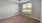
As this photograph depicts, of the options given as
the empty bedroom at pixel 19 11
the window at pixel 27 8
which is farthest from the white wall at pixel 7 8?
the window at pixel 27 8

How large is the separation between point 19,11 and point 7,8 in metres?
0.45

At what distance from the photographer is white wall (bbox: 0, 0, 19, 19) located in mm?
1897

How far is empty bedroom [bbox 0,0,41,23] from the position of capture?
1811mm

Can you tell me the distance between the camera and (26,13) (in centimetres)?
178

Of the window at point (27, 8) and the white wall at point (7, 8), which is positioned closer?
the window at point (27, 8)

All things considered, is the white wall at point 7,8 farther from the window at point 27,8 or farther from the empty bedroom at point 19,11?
the window at point 27,8

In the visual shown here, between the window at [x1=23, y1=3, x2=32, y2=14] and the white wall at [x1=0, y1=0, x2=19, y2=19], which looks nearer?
the window at [x1=23, y1=3, x2=32, y2=14]

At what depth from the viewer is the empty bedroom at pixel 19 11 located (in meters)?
1.81

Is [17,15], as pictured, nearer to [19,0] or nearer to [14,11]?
[14,11]

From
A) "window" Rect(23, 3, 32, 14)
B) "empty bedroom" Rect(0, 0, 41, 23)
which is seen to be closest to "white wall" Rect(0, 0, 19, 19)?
"empty bedroom" Rect(0, 0, 41, 23)

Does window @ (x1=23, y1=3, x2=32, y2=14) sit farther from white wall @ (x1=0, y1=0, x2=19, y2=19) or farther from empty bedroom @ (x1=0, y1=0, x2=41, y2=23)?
white wall @ (x1=0, y1=0, x2=19, y2=19)

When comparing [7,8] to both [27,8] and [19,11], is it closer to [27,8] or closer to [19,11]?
[19,11]

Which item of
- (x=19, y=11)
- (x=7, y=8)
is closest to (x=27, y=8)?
(x=19, y=11)

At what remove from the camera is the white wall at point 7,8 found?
1.90 m
